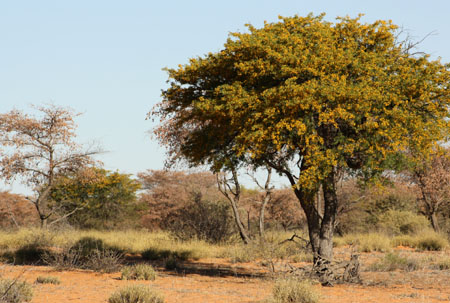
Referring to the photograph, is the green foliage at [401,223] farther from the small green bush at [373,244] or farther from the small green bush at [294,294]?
the small green bush at [294,294]

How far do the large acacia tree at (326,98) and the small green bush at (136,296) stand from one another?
4230 millimetres

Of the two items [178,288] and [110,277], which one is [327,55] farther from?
[110,277]

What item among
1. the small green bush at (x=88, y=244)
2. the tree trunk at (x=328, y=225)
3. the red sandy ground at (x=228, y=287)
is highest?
the tree trunk at (x=328, y=225)

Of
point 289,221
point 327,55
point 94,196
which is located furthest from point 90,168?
point 327,55

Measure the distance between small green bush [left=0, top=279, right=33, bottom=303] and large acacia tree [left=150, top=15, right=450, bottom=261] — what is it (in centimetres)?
579

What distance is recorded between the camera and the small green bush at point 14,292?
929cm

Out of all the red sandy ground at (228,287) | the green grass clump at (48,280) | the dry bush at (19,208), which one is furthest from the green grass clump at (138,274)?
the dry bush at (19,208)

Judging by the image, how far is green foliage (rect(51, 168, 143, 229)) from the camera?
3506cm

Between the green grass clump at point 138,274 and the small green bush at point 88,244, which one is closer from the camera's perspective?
the green grass clump at point 138,274

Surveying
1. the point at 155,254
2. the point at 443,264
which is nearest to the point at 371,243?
the point at 443,264

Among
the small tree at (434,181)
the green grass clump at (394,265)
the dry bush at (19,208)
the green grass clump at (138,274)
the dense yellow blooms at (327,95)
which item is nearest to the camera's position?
the dense yellow blooms at (327,95)

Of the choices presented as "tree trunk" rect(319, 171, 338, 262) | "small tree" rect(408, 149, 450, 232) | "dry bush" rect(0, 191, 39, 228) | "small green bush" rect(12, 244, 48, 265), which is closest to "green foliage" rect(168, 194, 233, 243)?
"small green bush" rect(12, 244, 48, 265)

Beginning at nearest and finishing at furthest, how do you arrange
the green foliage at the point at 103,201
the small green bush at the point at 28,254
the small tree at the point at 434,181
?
1. the small green bush at the point at 28,254
2. the small tree at the point at 434,181
3. the green foliage at the point at 103,201

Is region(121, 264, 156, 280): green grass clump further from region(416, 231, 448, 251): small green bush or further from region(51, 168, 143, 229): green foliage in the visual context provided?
region(51, 168, 143, 229): green foliage
